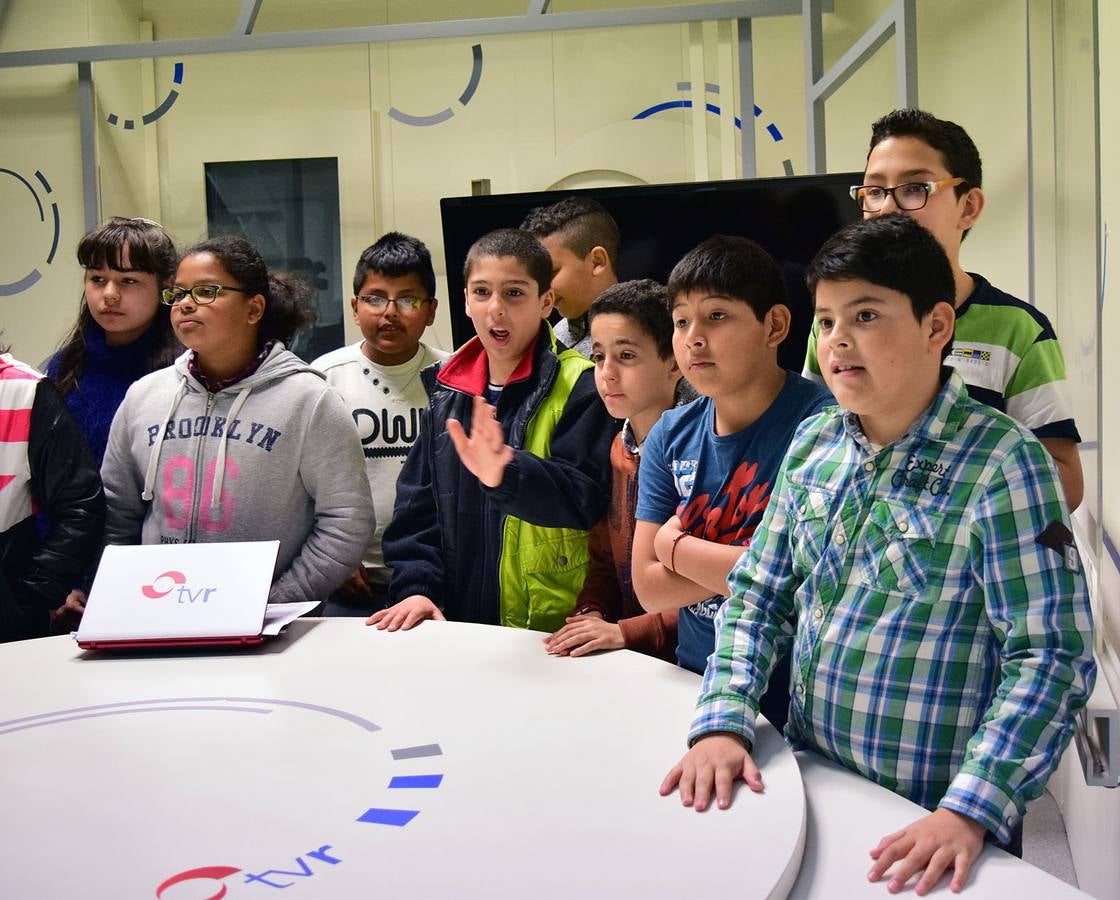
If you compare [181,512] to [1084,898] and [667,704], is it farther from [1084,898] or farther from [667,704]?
[1084,898]

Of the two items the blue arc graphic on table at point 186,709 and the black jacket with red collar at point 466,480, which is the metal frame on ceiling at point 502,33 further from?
the blue arc graphic on table at point 186,709

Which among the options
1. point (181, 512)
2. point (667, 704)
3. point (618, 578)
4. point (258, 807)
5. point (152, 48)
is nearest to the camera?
point (258, 807)

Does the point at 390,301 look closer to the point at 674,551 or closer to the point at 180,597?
the point at 180,597

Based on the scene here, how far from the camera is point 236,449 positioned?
2.39 m

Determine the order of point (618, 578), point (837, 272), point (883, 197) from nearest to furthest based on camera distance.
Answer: point (837, 272) → point (883, 197) → point (618, 578)

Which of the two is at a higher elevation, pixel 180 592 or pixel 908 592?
pixel 908 592

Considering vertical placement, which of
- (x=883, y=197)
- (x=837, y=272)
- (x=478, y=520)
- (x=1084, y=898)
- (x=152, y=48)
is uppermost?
(x=152, y=48)

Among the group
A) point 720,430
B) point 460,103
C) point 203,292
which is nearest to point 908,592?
point 720,430

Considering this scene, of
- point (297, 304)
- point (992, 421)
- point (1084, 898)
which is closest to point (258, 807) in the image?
point (1084, 898)

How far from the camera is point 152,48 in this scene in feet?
14.3

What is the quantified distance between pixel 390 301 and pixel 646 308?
1250 mm

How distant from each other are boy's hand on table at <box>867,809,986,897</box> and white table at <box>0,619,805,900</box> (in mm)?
90

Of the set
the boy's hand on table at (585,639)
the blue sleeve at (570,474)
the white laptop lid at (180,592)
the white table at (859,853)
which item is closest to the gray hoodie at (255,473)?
the white laptop lid at (180,592)

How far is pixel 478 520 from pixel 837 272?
1.12 m
